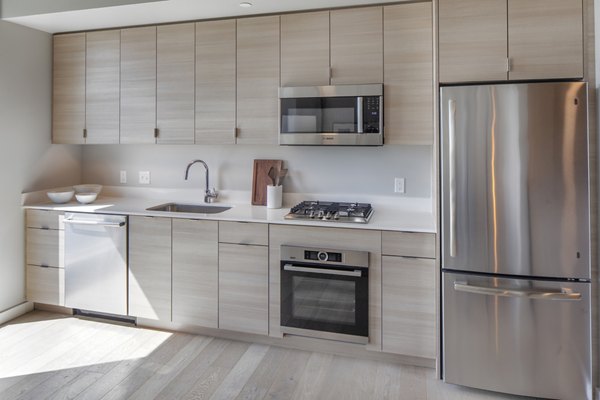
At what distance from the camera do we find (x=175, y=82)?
3023mm

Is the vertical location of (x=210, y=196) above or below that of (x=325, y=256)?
above

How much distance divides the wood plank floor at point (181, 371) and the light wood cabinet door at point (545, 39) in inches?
69.9

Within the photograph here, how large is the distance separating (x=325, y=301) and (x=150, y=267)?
127 cm

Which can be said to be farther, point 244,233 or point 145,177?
point 145,177

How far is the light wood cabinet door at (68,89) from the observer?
10.6 ft

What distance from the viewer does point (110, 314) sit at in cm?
305

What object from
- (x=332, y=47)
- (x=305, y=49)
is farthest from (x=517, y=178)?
(x=305, y=49)

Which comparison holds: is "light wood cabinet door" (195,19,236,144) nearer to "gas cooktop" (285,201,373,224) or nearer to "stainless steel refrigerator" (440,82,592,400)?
"gas cooktop" (285,201,373,224)

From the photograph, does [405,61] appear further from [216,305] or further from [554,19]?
[216,305]

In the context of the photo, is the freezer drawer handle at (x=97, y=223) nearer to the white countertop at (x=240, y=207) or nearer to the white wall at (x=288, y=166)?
the white countertop at (x=240, y=207)

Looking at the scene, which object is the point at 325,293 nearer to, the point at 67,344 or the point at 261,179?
the point at 261,179

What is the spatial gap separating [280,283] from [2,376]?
5.51ft

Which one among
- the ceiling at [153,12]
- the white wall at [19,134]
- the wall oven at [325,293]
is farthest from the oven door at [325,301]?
the white wall at [19,134]

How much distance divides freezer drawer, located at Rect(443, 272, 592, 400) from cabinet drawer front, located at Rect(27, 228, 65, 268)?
2.76 metres
